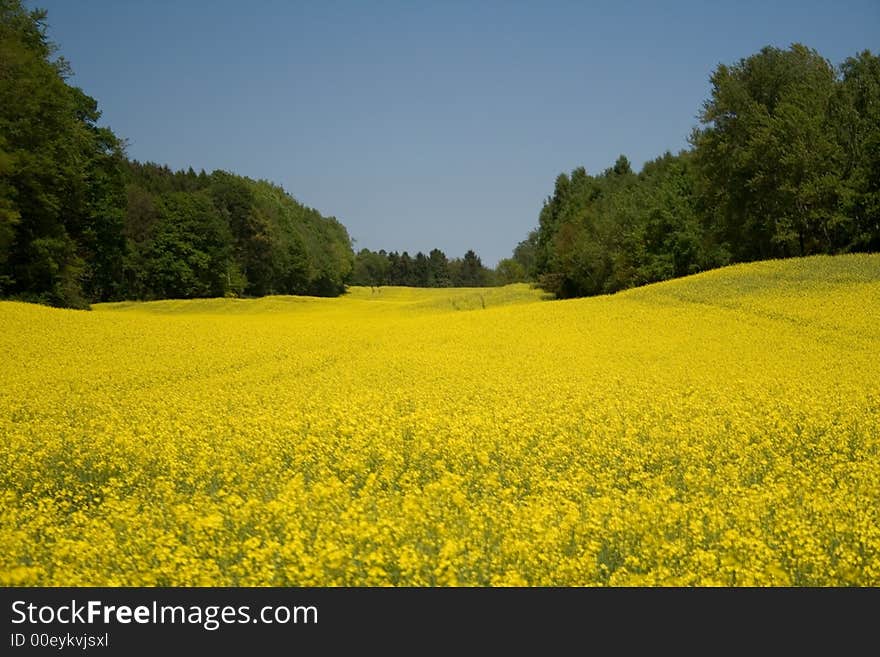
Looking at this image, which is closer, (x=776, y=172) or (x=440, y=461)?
(x=440, y=461)

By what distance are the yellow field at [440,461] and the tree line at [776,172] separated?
18.1 metres

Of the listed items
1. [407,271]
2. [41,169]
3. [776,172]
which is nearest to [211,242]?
[41,169]

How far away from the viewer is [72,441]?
11.4 metres

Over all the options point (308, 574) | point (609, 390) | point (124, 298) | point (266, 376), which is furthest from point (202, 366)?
point (124, 298)

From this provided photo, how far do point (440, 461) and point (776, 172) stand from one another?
36167 mm

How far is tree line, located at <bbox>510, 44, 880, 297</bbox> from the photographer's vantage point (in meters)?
39.2

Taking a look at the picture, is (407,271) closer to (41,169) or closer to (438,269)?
(438,269)

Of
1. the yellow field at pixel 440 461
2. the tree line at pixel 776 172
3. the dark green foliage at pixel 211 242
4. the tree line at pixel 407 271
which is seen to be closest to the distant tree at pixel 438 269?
the tree line at pixel 407 271

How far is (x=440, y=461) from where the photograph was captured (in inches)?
395

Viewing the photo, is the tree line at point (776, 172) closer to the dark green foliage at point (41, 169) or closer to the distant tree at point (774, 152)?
the distant tree at point (774, 152)

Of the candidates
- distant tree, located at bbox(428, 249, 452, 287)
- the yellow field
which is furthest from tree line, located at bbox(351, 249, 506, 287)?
the yellow field

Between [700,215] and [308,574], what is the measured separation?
47364mm

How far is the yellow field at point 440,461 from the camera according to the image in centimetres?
666
